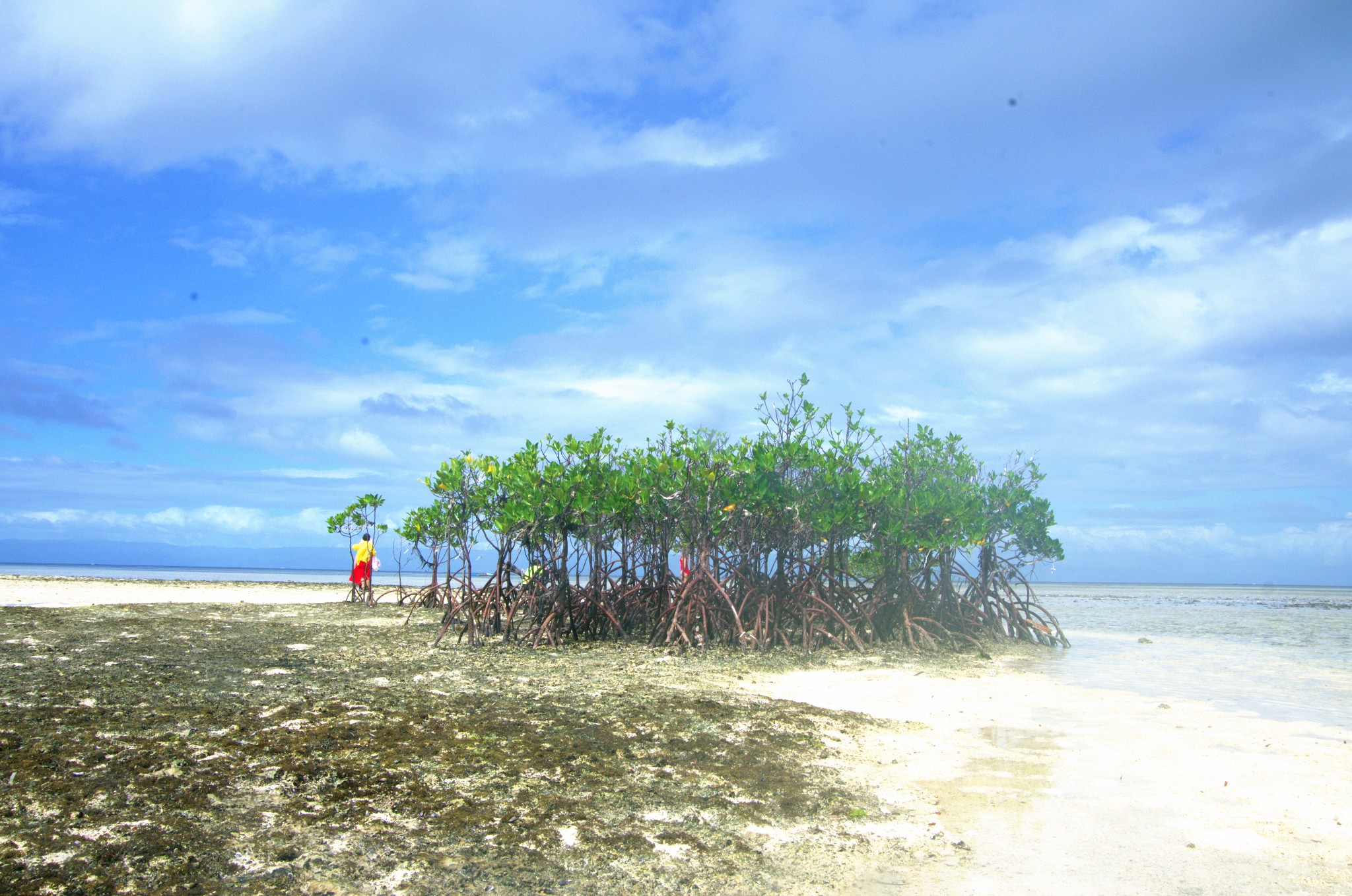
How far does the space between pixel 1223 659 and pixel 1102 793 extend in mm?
7853

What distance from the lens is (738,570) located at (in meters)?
10.3

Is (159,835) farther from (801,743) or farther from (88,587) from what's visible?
(88,587)

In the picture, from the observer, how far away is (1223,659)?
1066 centimetres

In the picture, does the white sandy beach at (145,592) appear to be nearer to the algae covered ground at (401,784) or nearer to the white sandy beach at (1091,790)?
the algae covered ground at (401,784)

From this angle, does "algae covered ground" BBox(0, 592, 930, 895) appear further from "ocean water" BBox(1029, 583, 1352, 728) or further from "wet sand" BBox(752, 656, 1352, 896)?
"ocean water" BBox(1029, 583, 1352, 728)

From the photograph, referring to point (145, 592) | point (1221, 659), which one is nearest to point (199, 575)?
point (145, 592)

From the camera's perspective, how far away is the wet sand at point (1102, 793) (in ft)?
11.0

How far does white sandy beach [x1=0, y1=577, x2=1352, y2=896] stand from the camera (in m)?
3.36

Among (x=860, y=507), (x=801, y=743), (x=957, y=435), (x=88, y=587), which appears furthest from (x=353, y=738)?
(x=88, y=587)

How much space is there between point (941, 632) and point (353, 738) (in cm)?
810

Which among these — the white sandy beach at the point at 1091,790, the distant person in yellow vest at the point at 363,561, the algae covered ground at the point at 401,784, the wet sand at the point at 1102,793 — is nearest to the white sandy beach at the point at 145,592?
the distant person in yellow vest at the point at 363,561

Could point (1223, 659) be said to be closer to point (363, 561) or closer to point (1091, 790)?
point (1091, 790)

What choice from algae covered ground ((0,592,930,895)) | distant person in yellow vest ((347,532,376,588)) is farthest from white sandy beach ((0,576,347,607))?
algae covered ground ((0,592,930,895))

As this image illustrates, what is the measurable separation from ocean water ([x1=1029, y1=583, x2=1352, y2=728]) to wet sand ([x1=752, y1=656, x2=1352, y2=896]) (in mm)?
869
